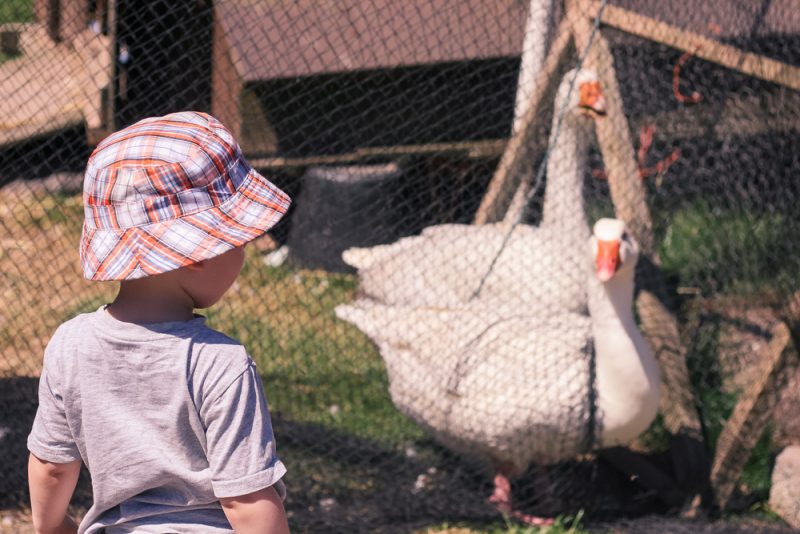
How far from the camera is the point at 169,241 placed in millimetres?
1380

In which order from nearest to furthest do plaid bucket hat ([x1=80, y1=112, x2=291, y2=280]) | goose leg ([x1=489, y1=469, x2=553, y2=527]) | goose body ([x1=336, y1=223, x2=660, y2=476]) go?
plaid bucket hat ([x1=80, y1=112, x2=291, y2=280])
goose body ([x1=336, y1=223, x2=660, y2=476])
goose leg ([x1=489, y1=469, x2=553, y2=527])

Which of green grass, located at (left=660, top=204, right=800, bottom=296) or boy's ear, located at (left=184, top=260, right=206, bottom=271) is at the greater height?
boy's ear, located at (left=184, top=260, right=206, bottom=271)

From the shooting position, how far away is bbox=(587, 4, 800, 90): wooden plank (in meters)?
3.30

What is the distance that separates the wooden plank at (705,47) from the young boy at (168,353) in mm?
2313

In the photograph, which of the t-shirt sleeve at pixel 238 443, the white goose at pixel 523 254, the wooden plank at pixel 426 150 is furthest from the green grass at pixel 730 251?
the t-shirt sleeve at pixel 238 443

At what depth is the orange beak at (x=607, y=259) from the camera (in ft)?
10.4

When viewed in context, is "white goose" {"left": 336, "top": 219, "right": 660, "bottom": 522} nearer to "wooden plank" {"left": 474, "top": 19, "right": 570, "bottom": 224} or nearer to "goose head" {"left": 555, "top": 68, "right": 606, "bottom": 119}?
"goose head" {"left": 555, "top": 68, "right": 606, "bottom": 119}

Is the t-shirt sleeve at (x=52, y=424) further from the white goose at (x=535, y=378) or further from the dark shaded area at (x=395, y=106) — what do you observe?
the dark shaded area at (x=395, y=106)

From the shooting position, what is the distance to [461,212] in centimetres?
452

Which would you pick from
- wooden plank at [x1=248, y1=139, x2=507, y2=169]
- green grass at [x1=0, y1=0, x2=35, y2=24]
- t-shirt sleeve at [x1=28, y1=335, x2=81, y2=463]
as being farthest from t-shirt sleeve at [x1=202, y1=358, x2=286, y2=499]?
wooden plank at [x1=248, y1=139, x2=507, y2=169]

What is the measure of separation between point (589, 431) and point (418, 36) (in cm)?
173

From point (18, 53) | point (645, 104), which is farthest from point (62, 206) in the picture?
point (645, 104)

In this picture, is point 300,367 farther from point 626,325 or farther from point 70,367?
point 70,367

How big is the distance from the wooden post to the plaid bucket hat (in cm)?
239
